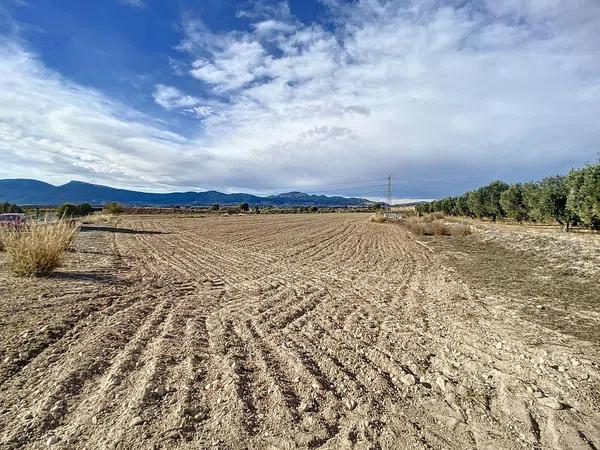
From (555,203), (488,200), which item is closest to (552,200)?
(555,203)

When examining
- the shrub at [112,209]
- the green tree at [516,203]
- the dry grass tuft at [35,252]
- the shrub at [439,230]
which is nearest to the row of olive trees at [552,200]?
the green tree at [516,203]

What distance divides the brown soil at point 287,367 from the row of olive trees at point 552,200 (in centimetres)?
2257

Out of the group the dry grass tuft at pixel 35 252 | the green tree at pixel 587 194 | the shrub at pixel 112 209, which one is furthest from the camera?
the shrub at pixel 112 209

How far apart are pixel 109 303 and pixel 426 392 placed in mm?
5914

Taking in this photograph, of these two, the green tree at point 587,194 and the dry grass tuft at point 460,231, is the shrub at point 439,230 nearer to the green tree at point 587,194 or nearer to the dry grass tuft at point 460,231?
the dry grass tuft at point 460,231

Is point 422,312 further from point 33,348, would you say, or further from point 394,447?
point 33,348

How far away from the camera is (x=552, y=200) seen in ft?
125

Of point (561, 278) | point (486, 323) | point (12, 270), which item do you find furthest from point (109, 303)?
point (561, 278)

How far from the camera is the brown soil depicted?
3541 mm

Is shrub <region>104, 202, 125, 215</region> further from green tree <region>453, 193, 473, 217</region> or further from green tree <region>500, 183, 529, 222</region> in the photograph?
green tree <region>453, 193, 473, 217</region>

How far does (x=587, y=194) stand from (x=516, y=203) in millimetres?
26414

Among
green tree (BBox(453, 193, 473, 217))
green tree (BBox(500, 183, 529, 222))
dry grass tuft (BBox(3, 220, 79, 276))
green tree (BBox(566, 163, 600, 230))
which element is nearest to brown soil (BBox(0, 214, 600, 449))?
dry grass tuft (BBox(3, 220, 79, 276))

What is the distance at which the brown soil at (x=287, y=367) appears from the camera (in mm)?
3541

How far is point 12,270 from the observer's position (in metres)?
9.70
